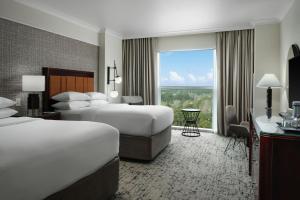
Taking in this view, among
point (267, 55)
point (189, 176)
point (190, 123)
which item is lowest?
point (189, 176)

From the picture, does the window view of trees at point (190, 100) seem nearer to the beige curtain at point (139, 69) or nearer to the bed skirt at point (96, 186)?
the beige curtain at point (139, 69)

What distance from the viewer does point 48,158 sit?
1.49 meters

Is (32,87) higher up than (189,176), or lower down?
higher up

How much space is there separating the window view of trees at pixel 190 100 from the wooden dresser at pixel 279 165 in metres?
4.43

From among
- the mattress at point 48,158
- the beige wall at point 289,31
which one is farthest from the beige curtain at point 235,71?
the mattress at point 48,158

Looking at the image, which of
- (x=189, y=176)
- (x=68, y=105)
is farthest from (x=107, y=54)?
(x=189, y=176)

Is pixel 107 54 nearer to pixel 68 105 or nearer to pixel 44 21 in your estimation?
pixel 44 21

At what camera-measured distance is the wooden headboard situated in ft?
13.7

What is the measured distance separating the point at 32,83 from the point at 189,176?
106 inches

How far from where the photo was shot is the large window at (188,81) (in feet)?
19.9

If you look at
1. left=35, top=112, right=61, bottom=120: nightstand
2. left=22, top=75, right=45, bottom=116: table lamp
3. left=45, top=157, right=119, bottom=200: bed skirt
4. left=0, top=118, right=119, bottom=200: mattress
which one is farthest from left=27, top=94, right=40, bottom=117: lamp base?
left=45, top=157, right=119, bottom=200: bed skirt

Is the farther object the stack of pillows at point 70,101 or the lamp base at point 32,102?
the stack of pillows at point 70,101

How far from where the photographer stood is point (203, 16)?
4.51 m

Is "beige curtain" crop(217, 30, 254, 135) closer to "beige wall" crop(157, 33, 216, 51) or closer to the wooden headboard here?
"beige wall" crop(157, 33, 216, 51)
